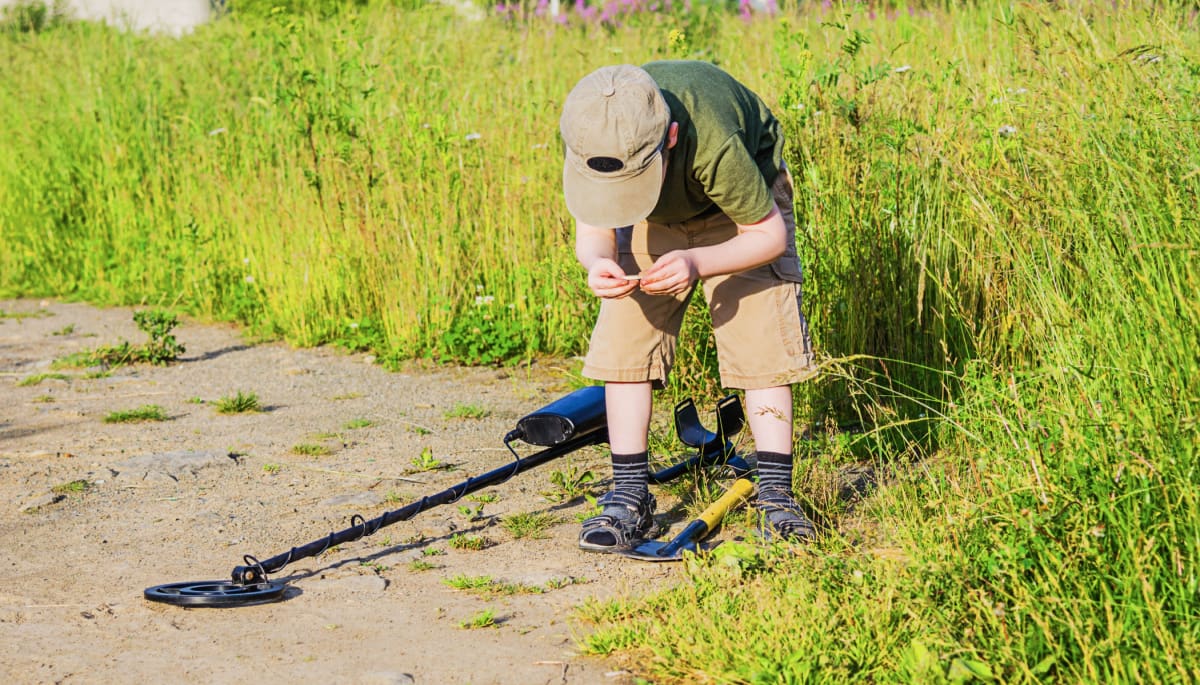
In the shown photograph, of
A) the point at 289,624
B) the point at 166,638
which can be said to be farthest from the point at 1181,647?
the point at 166,638

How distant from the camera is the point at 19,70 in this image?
9711mm

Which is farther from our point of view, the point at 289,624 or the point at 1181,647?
the point at 289,624

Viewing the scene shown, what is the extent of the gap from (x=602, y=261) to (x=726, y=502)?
2.86 feet

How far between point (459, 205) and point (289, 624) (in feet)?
11.9

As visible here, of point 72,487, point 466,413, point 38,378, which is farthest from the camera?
point 38,378

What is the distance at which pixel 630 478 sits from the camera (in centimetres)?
376

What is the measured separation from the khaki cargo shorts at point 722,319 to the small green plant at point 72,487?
1.95 m

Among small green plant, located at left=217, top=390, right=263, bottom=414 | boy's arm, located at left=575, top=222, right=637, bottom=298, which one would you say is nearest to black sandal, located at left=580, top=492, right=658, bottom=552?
boy's arm, located at left=575, top=222, right=637, bottom=298

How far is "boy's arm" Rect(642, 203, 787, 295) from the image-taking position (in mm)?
3213

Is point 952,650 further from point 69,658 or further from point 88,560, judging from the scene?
point 88,560

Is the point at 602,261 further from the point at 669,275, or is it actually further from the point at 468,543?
the point at 468,543

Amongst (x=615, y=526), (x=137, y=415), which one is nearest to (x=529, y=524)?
(x=615, y=526)

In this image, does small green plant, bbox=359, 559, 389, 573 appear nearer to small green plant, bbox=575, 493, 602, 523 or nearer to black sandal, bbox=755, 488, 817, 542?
small green plant, bbox=575, 493, 602, 523

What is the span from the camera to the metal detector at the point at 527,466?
10.6 ft
